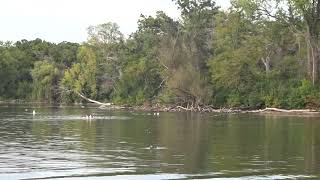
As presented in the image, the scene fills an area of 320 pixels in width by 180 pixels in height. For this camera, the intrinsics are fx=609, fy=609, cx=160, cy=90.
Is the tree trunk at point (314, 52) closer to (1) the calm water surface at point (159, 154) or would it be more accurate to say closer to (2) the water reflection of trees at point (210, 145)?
(2) the water reflection of trees at point (210, 145)

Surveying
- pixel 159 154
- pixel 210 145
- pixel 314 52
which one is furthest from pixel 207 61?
pixel 159 154

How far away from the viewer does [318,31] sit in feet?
234

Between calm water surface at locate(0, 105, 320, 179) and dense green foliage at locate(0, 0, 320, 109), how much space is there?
3080 cm

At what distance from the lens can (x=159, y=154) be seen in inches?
1028

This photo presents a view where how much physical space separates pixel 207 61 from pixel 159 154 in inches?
2169

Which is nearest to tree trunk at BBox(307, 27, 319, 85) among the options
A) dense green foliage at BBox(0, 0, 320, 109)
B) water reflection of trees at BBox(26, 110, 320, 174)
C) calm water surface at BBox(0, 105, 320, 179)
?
dense green foliage at BBox(0, 0, 320, 109)

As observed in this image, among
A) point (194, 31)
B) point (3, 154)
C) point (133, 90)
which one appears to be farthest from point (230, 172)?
point (133, 90)

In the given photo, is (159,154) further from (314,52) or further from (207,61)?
(207,61)

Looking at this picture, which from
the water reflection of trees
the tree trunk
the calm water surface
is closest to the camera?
the calm water surface

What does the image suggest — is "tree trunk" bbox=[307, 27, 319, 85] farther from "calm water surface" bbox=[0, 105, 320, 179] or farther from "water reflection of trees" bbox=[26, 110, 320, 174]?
"calm water surface" bbox=[0, 105, 320, 179]

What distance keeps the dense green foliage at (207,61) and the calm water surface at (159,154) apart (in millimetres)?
30804

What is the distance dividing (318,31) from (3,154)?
53087mm

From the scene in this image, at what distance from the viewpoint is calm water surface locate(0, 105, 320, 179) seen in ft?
66.9

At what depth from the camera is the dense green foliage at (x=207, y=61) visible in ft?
230
